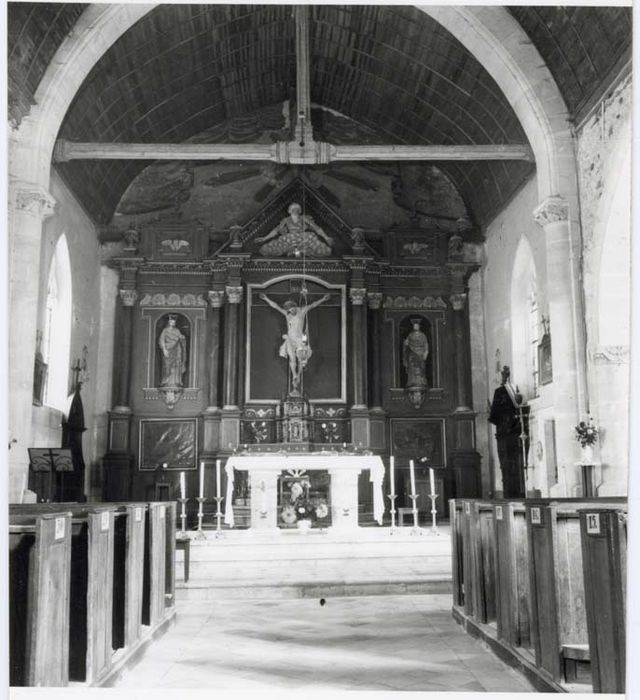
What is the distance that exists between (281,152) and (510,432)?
21.6 feet

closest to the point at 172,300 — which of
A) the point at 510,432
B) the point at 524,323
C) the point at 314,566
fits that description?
the point at 524,323

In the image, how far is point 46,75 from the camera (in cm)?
1083

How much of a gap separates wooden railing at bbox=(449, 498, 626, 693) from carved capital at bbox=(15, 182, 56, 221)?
693cm

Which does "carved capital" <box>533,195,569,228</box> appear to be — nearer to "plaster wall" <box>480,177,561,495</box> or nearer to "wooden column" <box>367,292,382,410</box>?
"plaster wall" <box>480,177,561,495</box>

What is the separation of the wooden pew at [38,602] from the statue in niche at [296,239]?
503 inches

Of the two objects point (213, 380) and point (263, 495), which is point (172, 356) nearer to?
point (213, 380)

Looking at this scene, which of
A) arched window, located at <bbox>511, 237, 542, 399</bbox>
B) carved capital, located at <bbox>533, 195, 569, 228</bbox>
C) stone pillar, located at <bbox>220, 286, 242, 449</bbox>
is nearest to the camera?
carved capital, located at <bbox>533, 195, 569, 228</bbox>

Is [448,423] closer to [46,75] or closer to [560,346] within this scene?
[560,346]

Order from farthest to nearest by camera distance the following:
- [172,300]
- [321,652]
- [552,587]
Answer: [172,300] → [321,652] → [552,587]

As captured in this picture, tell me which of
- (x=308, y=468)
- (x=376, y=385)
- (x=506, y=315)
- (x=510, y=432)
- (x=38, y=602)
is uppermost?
(x=506, y=315)

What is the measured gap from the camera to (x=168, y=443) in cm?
1590

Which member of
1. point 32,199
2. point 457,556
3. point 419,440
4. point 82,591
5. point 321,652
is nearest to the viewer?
point 82,591

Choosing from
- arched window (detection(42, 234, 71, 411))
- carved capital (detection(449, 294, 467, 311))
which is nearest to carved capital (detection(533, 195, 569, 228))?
carved capital (detection(449, 294, 467, 311))

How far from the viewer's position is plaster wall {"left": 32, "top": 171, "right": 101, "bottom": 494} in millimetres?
13172
